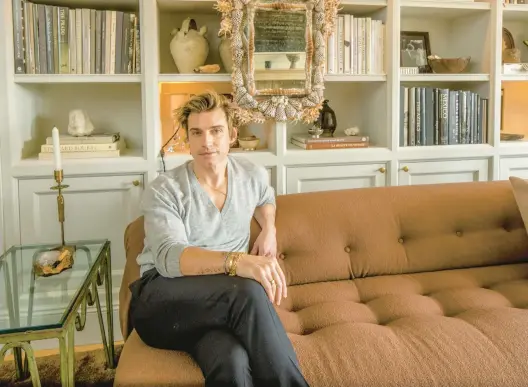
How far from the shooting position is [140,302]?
5.27 feet

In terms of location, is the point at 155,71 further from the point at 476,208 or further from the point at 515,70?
the point at 515,70

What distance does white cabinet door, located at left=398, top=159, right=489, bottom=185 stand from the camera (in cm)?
268

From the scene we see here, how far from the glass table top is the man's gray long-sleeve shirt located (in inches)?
10.4

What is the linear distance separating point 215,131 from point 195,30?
842 millimetres

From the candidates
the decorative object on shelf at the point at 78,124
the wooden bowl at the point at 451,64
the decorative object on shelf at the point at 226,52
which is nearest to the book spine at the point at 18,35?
the decorative object on shelf at the point at 78,124

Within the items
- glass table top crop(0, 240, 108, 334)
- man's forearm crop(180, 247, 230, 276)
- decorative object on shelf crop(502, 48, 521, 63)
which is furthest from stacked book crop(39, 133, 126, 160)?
decorative object on shelf crop(502, 48, 521, 63)

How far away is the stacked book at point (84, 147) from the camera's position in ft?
7.82

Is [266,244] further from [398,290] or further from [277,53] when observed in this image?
[277,53]

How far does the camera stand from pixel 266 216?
1999 mm

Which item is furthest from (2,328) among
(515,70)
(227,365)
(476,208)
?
(515,70)

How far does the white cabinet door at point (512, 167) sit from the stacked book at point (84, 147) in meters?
1.84

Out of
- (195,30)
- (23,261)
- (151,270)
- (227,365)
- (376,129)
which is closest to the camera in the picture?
(227,365)

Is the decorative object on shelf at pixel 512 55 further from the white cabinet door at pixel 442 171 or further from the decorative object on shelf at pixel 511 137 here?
the white cabinet door at pixel 442 171

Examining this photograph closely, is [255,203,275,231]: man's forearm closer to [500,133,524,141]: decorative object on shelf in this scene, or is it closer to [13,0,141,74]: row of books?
[13,0,141,74]: row of books
